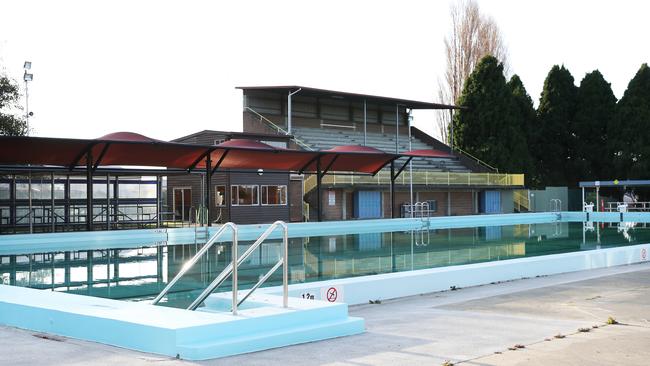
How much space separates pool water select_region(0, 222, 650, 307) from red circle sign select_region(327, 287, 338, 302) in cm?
205

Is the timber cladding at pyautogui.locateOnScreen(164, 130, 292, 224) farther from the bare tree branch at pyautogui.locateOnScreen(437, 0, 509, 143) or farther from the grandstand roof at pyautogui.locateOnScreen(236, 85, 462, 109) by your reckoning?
the bare tree branch at pyautogui.locateOnScreen(437, 0, 509, 143)

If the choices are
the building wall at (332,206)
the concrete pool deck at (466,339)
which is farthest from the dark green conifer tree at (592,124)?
the concrete pool deck at (466,339)

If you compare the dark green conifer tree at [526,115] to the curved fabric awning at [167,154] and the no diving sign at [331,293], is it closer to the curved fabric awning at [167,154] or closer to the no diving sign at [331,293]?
the curved fabric awning at [167,154]

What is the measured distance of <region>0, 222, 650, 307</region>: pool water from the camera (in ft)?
42.0

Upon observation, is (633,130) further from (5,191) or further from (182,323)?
(182,323)

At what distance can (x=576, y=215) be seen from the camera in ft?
123

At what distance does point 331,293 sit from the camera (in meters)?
9.77

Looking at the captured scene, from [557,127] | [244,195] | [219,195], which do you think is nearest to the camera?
[219,195]

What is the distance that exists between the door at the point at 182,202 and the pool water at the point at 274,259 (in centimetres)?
1068

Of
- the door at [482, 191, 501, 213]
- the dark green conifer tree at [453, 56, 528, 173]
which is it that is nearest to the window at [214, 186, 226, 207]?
the door at [482, 191, 501, 213]

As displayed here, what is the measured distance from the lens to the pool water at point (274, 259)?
504 inches

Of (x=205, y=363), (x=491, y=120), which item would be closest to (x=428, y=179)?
(x=491, y=120)

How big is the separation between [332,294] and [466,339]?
3259 millimetres

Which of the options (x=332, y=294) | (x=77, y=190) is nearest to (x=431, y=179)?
(x=77, y=190)
